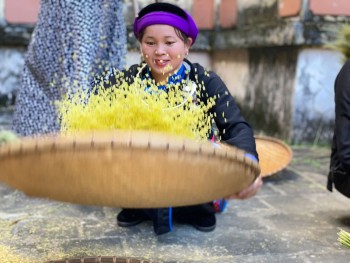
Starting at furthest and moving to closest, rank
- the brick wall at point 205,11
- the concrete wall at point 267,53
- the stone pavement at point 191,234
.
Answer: the brick wall at point 205,11, the concrete wall at point 267,53, the stone pavement at point 191,234

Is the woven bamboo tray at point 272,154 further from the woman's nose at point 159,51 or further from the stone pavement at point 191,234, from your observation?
the woman's nose at point 159,51

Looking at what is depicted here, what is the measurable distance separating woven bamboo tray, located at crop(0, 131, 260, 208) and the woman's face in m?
0.84

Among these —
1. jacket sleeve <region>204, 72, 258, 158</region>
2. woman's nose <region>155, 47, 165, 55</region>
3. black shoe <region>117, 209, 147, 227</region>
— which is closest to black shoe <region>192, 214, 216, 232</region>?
black shoe <region>117, 209, 147, 227</region>

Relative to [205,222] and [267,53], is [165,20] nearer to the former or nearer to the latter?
[205,222]

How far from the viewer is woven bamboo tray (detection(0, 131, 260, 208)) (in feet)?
3.95

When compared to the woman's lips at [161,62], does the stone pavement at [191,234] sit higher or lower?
lower

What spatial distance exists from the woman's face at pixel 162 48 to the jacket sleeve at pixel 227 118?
0.22 metres

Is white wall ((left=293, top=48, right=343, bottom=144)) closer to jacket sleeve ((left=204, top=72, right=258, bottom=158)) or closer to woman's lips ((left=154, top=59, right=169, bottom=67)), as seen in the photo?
jacket sleeve ((left=204, top=72, right=258, bottom=158))

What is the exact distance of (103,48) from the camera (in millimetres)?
3027

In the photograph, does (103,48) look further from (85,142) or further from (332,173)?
(85,142)

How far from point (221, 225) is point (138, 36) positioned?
1.23 meters

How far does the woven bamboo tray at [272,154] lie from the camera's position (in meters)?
3.76

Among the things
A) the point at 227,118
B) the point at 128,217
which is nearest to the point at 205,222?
the point at 128,217

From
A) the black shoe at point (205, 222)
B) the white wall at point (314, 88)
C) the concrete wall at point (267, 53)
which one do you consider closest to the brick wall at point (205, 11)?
the concrete wall at point (267, 53)
